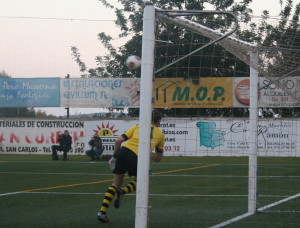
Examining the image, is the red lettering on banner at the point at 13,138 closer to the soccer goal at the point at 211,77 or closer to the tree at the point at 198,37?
the tree at the point at 198,37

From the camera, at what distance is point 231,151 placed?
33.5 meters

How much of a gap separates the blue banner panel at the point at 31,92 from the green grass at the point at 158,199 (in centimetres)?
1579

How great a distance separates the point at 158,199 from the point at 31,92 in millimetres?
24894

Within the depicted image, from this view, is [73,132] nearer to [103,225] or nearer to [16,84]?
[16,84]

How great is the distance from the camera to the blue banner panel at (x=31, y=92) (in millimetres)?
36688

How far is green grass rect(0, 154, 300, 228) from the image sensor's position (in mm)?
10016

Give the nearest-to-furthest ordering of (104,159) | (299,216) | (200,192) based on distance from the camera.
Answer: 1. (299,216)
2. (200,192)
3. (104,159)

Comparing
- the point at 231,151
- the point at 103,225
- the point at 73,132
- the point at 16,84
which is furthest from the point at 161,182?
the point at 16,84

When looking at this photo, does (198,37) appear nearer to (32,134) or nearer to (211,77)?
(211,77)

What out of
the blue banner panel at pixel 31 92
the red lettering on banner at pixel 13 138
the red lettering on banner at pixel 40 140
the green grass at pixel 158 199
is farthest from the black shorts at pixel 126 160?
the red lettering on banner at pixel 13 138

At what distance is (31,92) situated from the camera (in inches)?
1447

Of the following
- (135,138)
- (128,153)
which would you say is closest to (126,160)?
(128,153)

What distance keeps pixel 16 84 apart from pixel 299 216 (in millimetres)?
28502

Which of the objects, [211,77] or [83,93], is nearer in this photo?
[211,77]
